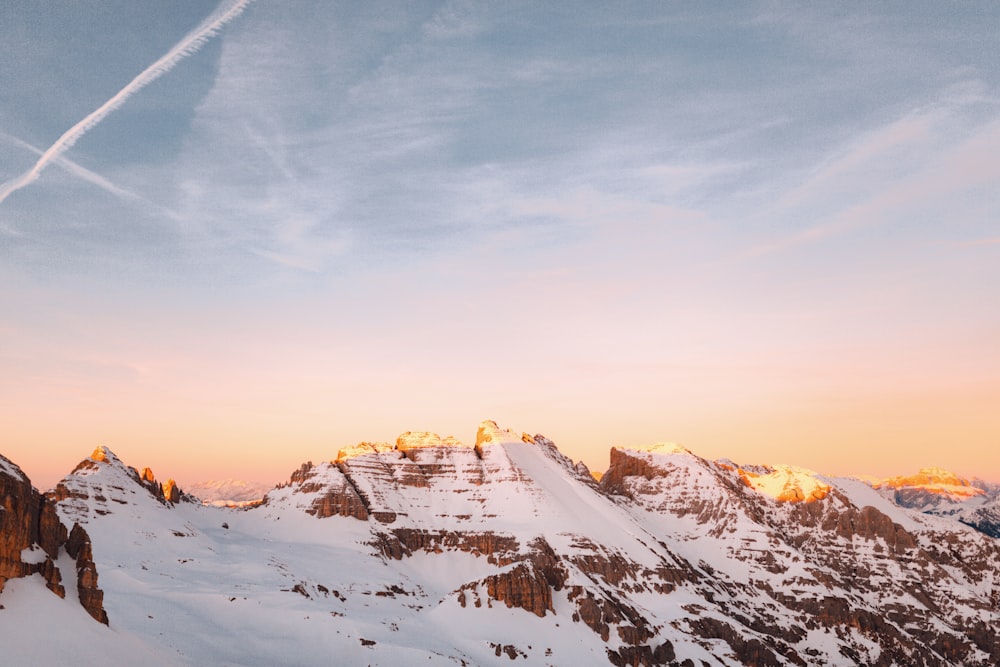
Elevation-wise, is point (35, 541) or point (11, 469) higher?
point (11, 469)

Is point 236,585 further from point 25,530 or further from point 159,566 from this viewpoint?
point 25,530

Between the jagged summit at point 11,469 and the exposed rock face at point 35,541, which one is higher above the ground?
the jagged summit at point 11,469

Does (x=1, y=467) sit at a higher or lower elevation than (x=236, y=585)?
higher

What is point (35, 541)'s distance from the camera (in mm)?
80562

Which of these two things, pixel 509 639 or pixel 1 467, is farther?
pixel 509 639

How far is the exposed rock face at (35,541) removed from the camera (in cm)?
7544

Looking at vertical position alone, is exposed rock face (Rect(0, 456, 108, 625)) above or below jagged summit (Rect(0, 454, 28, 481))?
below

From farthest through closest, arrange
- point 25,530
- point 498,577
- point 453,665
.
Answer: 1. point 498,577
2. point 453,665
3. point 25,530

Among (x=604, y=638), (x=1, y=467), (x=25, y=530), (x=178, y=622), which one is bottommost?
(x=604, y=638)

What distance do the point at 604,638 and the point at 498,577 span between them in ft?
106

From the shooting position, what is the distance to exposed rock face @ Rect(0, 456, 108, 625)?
7544 centimetres

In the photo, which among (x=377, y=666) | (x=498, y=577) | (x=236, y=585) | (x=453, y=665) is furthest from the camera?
(x=498, y=577)

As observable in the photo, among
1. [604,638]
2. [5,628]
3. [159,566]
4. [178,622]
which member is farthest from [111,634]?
[604,638]

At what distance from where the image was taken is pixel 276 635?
14038 cm
